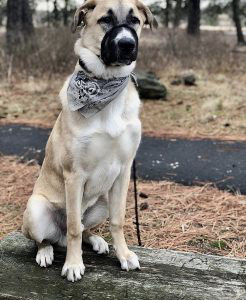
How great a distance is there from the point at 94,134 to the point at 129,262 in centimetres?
83

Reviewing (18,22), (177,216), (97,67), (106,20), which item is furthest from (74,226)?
(18,22)

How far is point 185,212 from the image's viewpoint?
4.45 meters

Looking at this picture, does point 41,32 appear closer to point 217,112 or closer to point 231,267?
point 217,112

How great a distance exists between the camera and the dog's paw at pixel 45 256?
2887mm

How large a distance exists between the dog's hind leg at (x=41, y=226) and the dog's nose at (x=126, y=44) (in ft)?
3.64

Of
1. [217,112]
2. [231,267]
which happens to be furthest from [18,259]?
[217,112]

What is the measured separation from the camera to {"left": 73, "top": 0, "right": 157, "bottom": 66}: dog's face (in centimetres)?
253

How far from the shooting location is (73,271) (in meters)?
2.73

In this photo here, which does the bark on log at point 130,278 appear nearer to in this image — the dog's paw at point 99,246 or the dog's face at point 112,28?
the dog's paw at point 99,246

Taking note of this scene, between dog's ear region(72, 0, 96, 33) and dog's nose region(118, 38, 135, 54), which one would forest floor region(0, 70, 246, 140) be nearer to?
dog's ear region(72, 0, 96, 33)

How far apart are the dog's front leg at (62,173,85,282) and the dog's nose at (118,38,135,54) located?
0.77 metres

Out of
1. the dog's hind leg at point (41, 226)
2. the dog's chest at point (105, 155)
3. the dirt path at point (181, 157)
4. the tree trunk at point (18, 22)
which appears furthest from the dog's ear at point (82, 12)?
the tree trunk at point (18, 22)

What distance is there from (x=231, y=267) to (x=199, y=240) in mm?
1011

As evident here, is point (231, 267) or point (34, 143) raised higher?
point (231, 267)
